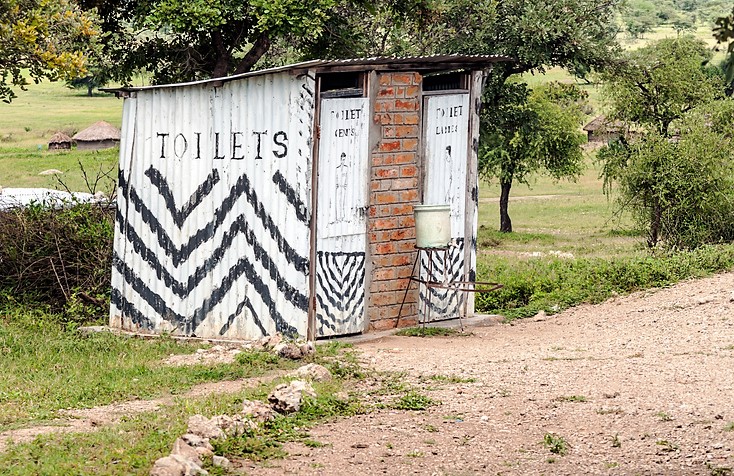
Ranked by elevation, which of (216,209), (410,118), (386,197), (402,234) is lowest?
(402,234)

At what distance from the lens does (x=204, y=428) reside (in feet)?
20.1

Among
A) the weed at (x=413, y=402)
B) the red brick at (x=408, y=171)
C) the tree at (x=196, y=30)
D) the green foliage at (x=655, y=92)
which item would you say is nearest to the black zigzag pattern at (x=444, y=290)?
the red brick at (x=408, y=171)

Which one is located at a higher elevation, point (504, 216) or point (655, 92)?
point (655, 92)

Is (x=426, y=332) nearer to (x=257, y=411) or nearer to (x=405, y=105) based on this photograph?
(x=405, y=105)

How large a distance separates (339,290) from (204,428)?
12.4 ft

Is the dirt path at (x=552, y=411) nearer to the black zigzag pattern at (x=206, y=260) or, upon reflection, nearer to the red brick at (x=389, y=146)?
the black zigzag pattern at (x=206, y=260)

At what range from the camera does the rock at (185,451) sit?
226 inches

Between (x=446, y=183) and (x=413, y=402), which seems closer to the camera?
(x=413, y=402)

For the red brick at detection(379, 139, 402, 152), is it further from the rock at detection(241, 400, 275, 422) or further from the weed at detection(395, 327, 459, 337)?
the rock at detection(241, 400, 275, 422)

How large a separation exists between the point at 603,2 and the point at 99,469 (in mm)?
16439

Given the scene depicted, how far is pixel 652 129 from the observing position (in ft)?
64.5

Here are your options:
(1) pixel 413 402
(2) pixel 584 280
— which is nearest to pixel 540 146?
(2) pixel 584 280

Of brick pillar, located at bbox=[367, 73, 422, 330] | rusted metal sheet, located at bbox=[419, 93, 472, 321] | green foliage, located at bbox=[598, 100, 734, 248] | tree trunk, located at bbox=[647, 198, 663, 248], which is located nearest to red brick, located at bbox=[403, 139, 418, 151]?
brick pillar, located at bbox=[367, 73, 422, 330]

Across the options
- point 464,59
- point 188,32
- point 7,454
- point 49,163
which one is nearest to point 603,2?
point 188,32
